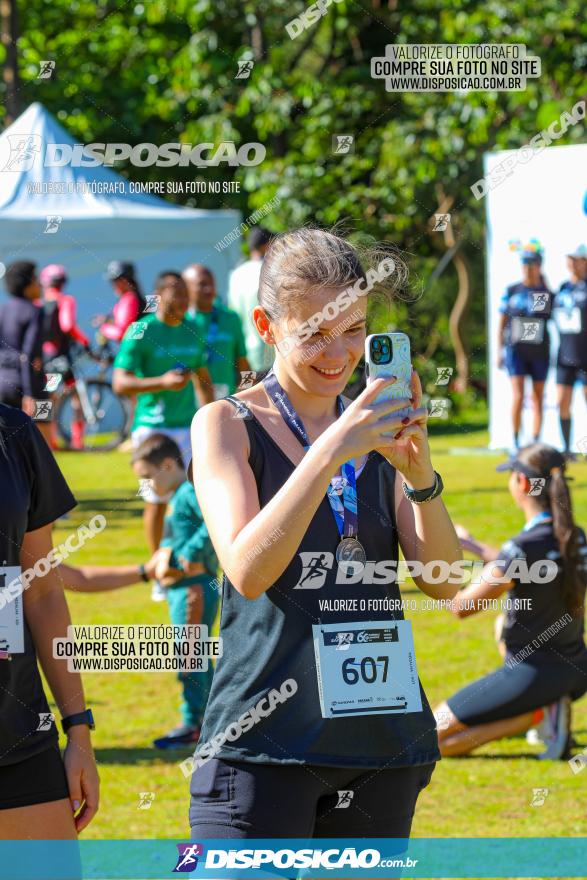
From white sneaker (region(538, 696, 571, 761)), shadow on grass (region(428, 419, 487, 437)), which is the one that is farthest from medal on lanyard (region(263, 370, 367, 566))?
shadow on grass (region(428, 419, 487, 437))

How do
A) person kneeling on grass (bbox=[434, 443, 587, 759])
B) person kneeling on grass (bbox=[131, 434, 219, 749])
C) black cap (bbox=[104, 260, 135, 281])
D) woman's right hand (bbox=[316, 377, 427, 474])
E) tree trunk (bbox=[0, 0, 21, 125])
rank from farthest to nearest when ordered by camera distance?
tree trunk (bbox=[0, 0, 21, 125])
black cap (bbox=[104, 260, 135, 281])
person kneeling on grass (bbox=[131, 434, 219, 749])
person kneeling on grass (bbox=[434, 443, 587, 759])
woman's right hand (bbox=[316, 377, 427, 474])

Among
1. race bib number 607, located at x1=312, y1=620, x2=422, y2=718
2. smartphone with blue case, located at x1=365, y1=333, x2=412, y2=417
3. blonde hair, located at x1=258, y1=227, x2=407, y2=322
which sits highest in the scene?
blonde hair, located at x1=258, y1=227, x2=407, y2=322

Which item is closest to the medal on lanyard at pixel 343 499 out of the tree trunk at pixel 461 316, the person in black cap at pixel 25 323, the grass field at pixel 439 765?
the grass field at pixel 439 765

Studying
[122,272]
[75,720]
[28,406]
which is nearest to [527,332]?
[122,272]

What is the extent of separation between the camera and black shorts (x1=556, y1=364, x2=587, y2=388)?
43.8ft

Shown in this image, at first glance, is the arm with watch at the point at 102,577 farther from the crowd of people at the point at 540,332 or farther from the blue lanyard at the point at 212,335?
the crowd of people at the point at 540,332

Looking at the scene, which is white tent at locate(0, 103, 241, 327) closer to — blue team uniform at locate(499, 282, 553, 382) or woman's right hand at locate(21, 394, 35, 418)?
blue team uniform at locate(499, 282, 553, 382)

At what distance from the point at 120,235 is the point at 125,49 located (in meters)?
9.80

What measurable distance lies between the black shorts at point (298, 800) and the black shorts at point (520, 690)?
3.09 metres

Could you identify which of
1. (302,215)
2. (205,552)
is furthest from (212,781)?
(302,215)

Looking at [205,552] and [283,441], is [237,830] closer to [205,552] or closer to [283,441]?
[283,441]

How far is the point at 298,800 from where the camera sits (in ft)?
7.44

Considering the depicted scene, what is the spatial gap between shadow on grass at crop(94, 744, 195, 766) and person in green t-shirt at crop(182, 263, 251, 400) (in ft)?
9.19

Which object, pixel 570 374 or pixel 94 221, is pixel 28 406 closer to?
pixel 570 374
